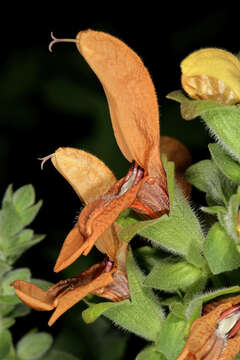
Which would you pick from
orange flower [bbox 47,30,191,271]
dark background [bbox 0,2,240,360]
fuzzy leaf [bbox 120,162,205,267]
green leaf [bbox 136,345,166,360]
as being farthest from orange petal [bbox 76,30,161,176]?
dark background [bbox 0,2,240,360]

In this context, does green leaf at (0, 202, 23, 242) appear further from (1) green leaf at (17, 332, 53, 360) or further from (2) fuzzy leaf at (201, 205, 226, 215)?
(2) fuzzy leaf at (201, 205, 226, 215)

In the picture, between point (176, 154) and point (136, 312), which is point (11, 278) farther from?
point (176, 154)

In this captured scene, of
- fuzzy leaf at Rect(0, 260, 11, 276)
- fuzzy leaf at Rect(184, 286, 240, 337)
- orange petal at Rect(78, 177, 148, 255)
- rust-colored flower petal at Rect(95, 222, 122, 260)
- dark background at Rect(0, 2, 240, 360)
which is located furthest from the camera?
dark background at Rect(0, 2, 240, 360)

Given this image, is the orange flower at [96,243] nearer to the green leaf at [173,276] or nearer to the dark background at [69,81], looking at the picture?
the green leaf at [173,276]

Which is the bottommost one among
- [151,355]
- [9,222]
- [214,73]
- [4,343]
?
[4,343]

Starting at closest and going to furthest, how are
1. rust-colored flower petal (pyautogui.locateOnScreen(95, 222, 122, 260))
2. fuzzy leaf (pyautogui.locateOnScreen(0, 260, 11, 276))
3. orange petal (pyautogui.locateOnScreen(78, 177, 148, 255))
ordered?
1. orange petal (pyautogui.locateOnScreen(78, 177, 148, 255))
2. rust-colored flower petal (pyautogui.locateOnScreen(95, 222, 122, 260))
3. fuzzy leaf (pyautogui.locateOnScreen(0, 260, 11, 276))

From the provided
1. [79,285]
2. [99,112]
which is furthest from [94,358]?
[99,112]

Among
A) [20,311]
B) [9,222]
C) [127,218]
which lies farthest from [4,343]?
[127,218]

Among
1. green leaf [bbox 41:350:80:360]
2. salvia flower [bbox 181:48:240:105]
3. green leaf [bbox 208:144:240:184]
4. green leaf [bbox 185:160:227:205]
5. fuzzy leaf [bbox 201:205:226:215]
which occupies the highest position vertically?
salvia flower [bbox 181:48:240:105]
